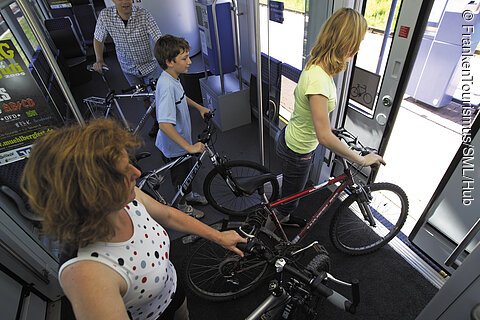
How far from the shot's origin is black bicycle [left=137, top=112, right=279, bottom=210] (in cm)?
208

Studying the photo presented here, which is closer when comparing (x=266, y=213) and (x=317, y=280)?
(x=317, y=280)

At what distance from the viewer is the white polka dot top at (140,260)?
0.77 m

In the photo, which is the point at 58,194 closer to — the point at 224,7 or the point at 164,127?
the point at 164,127

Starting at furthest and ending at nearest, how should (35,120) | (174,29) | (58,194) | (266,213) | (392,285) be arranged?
(174,29) → (392,285) → (266,213) → (35,120) → (58,194)

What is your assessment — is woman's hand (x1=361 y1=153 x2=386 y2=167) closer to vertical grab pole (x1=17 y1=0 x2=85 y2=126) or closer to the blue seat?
vertical grab pole (x1=17 y1=0 x2=85 y2=126)

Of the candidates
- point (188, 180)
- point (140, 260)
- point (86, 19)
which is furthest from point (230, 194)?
point (86, 19)

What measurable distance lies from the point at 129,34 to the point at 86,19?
5.10 metres

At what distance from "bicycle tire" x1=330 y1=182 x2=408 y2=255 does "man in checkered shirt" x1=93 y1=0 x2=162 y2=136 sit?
277 centimetres

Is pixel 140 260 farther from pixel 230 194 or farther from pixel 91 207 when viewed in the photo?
pixel 230 194

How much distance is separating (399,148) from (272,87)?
1.68m

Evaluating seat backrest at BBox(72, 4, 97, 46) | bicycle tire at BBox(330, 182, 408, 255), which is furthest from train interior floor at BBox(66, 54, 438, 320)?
seat backrest at BBox(72, 4, 97, 46)

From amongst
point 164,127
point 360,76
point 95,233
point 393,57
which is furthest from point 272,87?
point 95,233

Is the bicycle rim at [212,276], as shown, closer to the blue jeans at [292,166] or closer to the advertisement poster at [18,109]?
the blue jeans at [292,166]

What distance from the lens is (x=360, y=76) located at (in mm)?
2117
